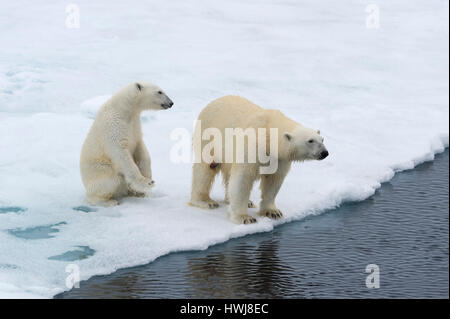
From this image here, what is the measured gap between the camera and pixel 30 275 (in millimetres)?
6023

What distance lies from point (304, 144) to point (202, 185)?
1.18 m

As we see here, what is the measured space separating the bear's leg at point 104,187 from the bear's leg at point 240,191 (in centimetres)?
115

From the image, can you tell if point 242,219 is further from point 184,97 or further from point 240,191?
point 184,97

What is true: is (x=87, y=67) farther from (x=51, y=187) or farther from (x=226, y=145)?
(x=226, y=145)

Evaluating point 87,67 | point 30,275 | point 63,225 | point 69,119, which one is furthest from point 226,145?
point 87,67

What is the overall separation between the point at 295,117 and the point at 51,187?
3.98 metres

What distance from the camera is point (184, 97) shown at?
1127 cm

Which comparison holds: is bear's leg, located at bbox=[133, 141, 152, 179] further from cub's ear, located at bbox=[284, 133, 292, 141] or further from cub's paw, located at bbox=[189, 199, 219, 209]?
cub's ear, located at bbox=[284, 133, 292, 141]

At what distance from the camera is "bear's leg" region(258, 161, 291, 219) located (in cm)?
723
